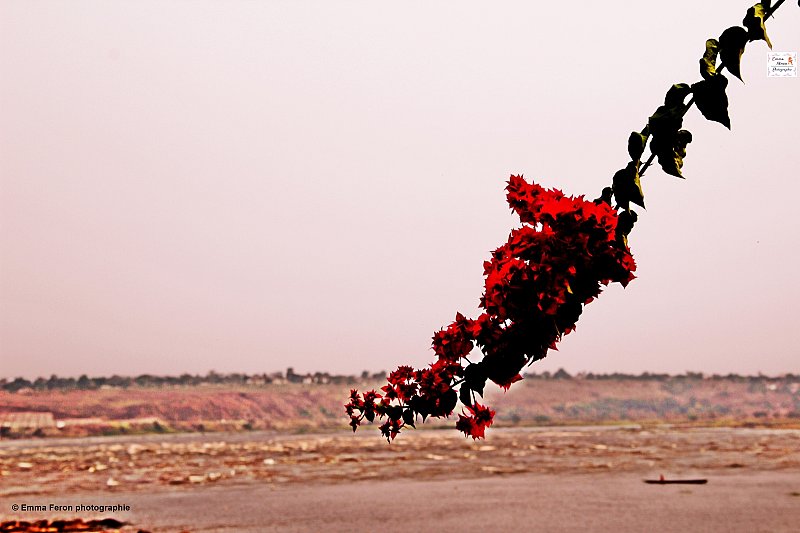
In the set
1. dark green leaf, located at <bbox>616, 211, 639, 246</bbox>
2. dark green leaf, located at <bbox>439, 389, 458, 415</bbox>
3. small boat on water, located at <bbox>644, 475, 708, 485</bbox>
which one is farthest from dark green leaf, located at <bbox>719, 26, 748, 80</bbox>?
small boat on water, located at <bbox>644, 475, 708, 485</bbox>

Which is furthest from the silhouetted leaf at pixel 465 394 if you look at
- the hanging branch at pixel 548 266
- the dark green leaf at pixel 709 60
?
the dark green leaf at pixel 709 60

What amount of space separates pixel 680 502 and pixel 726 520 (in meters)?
4.22

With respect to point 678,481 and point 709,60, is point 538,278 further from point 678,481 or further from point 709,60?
point 678,481

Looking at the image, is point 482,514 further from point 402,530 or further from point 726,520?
point 726,520

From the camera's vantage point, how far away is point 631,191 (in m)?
3.94

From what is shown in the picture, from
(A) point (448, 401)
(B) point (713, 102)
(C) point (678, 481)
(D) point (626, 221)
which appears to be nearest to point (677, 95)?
(B) point (713, 102)

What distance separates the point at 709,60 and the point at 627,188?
2.68 ft

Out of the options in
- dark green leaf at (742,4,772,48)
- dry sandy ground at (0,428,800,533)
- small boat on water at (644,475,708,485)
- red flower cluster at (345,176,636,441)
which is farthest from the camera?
small boat on water at (644,475,708,485)

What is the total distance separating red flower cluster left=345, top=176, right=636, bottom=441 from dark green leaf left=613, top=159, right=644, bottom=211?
3.7 inches

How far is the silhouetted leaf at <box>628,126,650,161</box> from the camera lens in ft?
13.1

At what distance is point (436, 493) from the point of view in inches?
1193

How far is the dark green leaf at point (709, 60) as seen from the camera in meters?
4.16

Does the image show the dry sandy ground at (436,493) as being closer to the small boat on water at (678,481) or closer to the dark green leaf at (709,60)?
the small boat on water at (678,481)

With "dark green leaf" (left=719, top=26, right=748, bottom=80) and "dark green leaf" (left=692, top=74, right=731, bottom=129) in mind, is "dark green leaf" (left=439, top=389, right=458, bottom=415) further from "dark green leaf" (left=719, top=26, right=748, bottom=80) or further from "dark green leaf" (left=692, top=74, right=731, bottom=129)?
"dark green leaf" (left=719, top=26, right=748, bottom=80)
